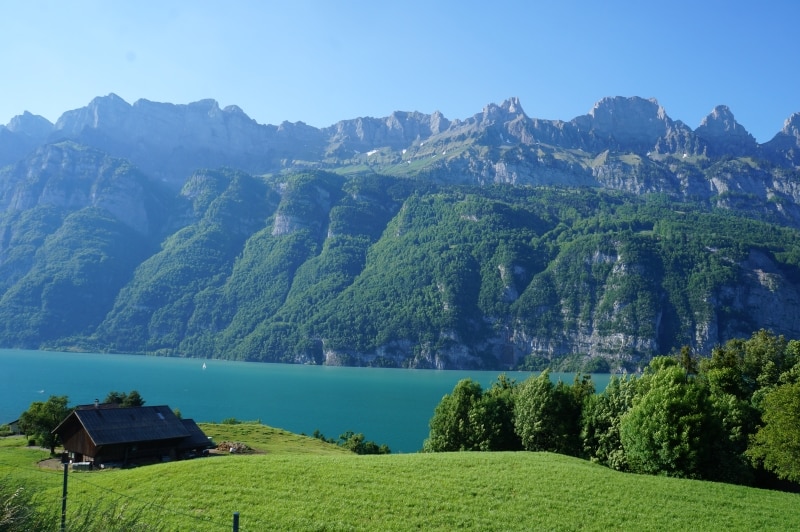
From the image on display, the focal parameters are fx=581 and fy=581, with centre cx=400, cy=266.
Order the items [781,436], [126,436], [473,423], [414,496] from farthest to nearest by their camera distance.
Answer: [473,423] → [126,436] → [781,436] → [414,496]

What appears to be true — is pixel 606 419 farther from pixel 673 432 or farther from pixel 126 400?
pixel 126 400

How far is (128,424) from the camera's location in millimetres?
44750

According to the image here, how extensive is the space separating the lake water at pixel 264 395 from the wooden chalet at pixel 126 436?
117 ft

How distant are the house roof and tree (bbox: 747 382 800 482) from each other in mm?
40579

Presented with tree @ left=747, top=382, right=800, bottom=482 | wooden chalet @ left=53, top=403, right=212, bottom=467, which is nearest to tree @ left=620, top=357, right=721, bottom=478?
tree @ left=747, top=382, right=800, bottom=482

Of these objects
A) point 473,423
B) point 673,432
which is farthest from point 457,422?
point 673,432

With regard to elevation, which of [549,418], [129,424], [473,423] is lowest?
[129,424]

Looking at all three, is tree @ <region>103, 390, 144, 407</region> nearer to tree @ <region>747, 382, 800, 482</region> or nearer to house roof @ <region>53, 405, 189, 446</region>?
house roof @ <region>53, 405, 189, 446</region>

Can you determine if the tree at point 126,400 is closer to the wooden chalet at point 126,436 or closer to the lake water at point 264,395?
the wooden chalet at point 126,436

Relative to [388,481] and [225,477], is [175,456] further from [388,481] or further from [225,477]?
[388,481]

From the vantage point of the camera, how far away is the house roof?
1671 inches

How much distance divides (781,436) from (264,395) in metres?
119

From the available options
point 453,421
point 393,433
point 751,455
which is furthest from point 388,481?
point 393,433

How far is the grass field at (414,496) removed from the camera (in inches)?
890
